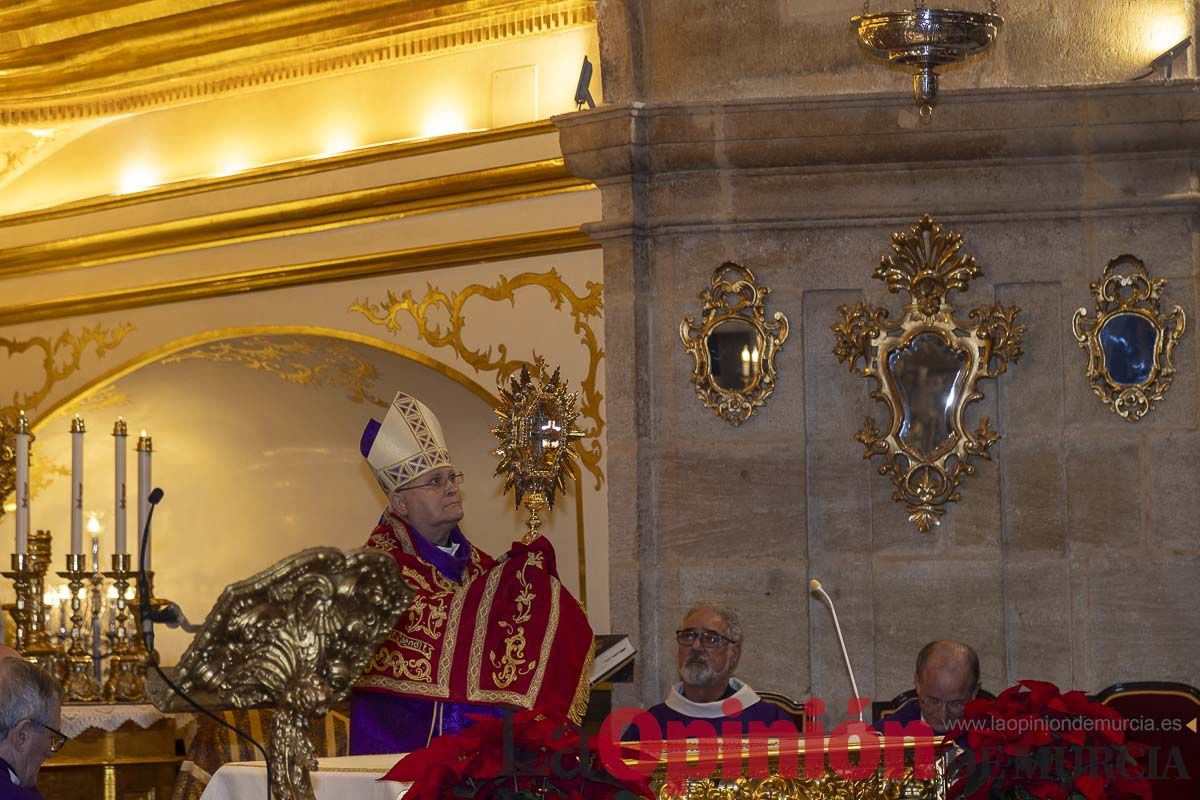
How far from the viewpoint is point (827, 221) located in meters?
5.79

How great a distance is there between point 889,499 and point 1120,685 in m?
1.09

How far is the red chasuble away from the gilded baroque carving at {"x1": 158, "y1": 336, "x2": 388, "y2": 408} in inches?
132

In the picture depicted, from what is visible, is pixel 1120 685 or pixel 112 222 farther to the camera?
A: pixel 112 222

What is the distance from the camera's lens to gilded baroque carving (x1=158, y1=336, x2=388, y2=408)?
7.91 meters

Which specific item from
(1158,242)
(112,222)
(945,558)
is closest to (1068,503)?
(945,558)

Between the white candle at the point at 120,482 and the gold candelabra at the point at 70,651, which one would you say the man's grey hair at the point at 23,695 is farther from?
the gold candelabra at the point at 70,651

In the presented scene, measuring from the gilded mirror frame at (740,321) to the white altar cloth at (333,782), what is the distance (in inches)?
93.4

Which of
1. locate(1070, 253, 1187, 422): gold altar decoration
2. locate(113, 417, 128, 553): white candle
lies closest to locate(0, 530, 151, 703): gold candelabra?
locate(113, 417, 128, 553): white candle

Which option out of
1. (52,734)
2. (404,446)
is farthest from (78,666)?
(52,734)

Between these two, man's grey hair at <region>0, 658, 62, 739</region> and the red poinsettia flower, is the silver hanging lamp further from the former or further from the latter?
man's grey hair at <region>0, 658, 62, 739</region>

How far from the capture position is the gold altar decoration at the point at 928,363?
5.68 metres

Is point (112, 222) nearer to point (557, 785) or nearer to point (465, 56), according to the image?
point (465, 56)

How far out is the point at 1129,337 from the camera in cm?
562

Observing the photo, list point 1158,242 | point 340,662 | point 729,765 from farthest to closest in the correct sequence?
1. point 1158,242
2. point 729,765
3. point 340,662
